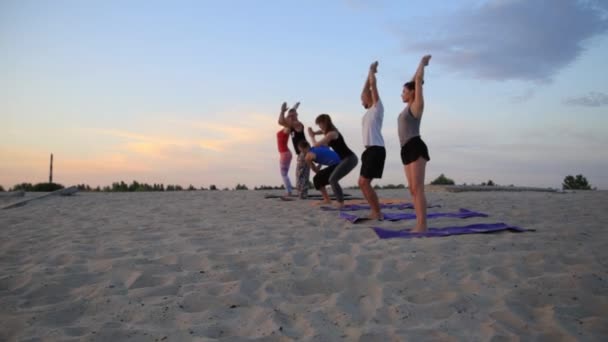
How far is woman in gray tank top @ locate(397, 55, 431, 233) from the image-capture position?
479 cm

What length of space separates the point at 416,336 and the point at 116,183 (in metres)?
14.4

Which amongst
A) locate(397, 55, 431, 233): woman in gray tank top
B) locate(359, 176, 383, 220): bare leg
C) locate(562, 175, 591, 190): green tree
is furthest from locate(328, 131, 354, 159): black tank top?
locate(562, 175, 591, 190): green tree

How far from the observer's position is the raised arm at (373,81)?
18.0 ft

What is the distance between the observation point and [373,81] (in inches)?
220

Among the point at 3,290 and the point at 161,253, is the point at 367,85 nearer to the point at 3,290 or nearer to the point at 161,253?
the point at 161,253

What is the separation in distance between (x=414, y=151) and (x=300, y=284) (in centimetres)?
225

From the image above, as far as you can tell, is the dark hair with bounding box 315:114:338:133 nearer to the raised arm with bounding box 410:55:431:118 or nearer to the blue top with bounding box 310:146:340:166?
the blue top with bounding box 310:146:340:166

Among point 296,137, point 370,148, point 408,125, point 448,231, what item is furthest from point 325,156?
point 448,231

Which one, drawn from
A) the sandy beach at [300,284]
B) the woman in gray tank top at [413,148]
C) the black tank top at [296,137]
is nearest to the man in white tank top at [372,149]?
the sandy beach at [300,284]

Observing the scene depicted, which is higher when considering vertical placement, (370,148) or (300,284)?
(370,148)

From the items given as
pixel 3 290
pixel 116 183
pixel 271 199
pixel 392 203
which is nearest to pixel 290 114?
pixel 271 199

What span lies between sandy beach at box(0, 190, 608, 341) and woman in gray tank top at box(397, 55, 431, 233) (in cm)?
50

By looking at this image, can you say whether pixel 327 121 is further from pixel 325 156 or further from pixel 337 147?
pixel 325 156

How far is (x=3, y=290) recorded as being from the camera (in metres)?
3.22
